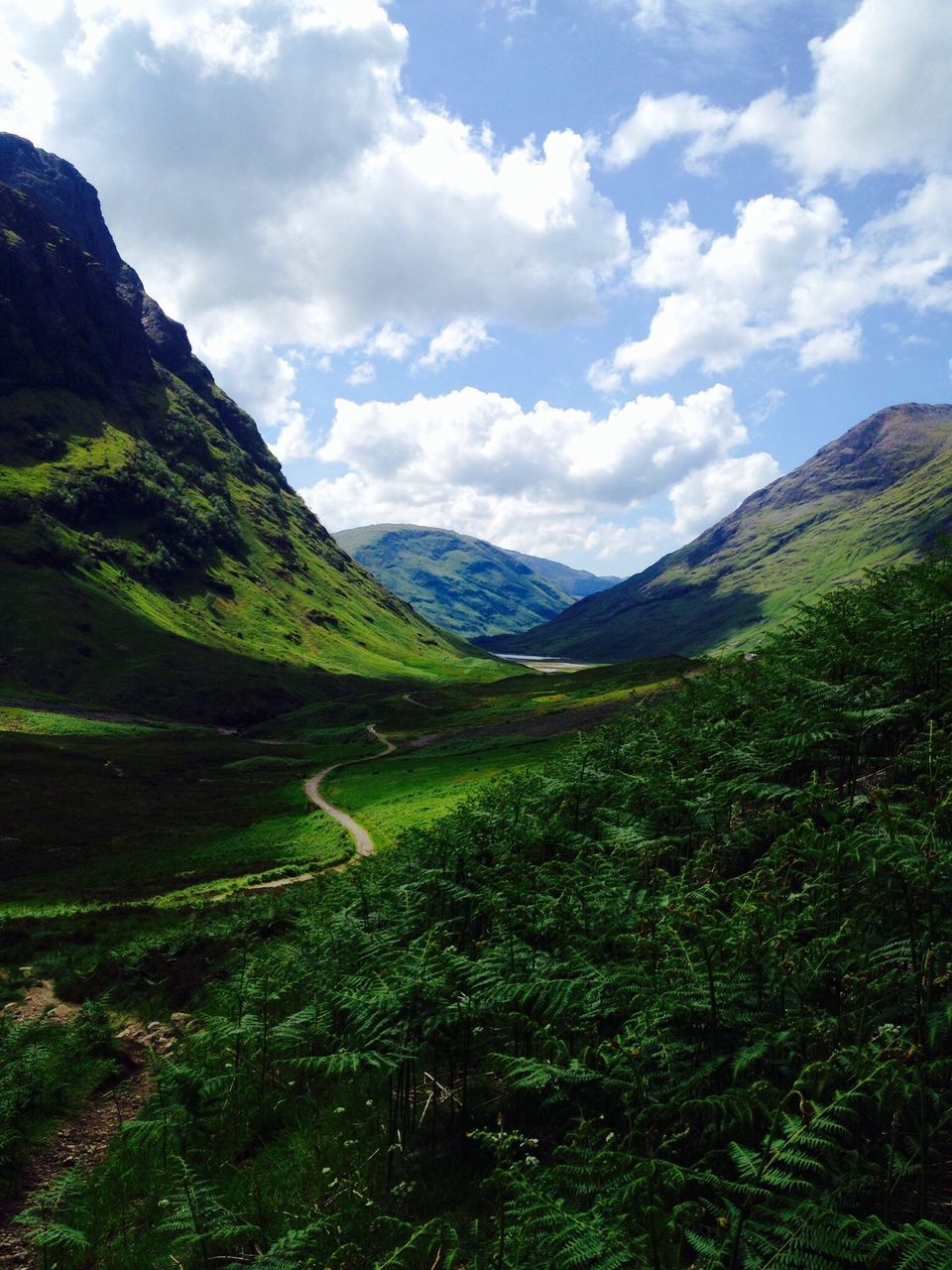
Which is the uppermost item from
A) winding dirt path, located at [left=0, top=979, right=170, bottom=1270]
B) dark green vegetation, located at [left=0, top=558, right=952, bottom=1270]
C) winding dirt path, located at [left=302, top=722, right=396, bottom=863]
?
dark green vegetation, located at [left=0, top=558, right=952, bottom=1270]

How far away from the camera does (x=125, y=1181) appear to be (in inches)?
428

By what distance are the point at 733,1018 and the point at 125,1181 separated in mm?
10468

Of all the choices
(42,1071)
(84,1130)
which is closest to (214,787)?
(42,1071)

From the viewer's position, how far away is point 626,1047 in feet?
20.4

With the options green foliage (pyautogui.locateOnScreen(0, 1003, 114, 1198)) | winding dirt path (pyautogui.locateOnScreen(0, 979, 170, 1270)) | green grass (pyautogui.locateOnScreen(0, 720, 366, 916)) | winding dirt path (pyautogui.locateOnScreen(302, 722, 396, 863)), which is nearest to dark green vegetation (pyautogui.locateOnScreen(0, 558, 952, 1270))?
green foliage (pyautogui.locateOnScreen(0, 1003, 114, 1198))

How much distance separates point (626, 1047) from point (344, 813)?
5649 cm

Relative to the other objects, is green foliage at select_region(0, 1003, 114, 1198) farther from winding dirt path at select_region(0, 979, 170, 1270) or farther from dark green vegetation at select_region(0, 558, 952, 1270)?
dark green vegetation at select_region(0, 558, 952, 1270)

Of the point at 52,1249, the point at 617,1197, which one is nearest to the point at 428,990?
the point at 617,1197

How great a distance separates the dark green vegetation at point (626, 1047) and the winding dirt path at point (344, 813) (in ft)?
63.2

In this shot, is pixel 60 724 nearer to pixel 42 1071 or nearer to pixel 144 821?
pixel 144 821

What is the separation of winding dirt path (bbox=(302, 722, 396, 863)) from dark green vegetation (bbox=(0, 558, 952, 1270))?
19.3 m

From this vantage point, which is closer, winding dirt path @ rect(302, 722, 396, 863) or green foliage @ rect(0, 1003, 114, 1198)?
green foliage @ rect(0, 1003, 114, 1198)

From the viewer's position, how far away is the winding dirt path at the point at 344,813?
154ft

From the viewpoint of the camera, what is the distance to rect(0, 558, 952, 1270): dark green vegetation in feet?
17.6
